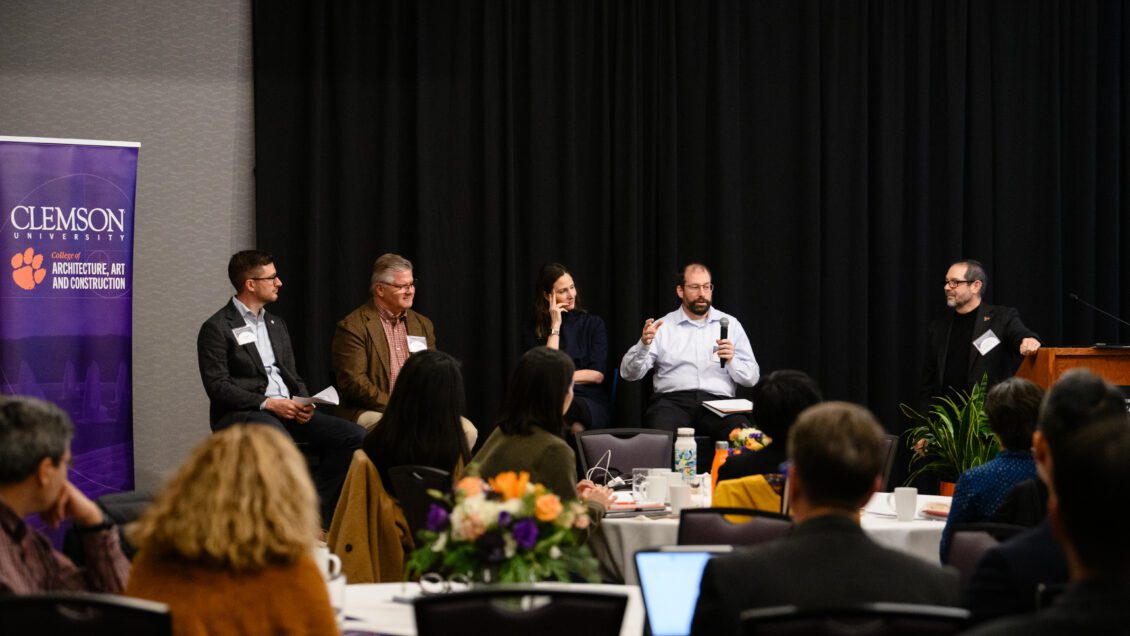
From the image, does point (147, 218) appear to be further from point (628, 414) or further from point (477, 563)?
point (477, 563)

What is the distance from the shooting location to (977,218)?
26.7ft

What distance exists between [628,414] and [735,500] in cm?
391

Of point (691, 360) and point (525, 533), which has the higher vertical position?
point (691, 360)

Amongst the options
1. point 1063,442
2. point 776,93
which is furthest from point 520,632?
point 776,93

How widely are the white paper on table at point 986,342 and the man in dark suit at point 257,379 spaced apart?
148 inches

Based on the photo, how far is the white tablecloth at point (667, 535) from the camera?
3.85 m

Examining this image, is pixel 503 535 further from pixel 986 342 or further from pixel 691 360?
pixel 986 342

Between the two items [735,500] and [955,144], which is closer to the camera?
[735,500]

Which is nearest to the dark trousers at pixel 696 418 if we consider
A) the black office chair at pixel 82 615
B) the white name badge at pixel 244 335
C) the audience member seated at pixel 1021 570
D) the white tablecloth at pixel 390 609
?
the white name badge at pixel 244 335

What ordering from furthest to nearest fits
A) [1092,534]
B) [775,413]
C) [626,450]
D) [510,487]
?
[626,450] < [775,413] < [510,487] < [1092,534]

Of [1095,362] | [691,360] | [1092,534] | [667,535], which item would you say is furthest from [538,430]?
[1095,362]

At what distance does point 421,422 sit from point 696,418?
126 inches

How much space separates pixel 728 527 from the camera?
3182 mm

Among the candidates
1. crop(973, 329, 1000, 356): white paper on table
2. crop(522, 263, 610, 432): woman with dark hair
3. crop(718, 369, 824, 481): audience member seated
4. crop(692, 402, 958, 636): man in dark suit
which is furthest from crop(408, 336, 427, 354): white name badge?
crop(692, 402, 958, 636): man in dark suit
